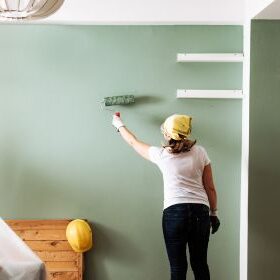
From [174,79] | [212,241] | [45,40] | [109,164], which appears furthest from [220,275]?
[45,40]

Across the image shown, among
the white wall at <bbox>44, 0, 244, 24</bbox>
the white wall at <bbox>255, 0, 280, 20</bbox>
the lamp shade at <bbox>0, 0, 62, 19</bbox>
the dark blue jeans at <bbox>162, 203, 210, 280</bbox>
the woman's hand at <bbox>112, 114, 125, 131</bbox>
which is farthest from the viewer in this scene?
the white wall at <bbox>44, 0, 244, 24</bbox>

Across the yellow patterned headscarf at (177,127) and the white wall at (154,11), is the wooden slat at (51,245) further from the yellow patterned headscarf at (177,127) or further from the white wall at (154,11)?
the white wall at (154,11)

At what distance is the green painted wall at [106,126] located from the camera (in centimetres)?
330

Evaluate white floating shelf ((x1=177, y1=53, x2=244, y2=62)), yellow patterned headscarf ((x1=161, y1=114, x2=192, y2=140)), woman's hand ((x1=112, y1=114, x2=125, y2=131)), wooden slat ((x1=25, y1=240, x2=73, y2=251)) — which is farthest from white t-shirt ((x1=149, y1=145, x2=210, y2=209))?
wooden slat ((x1=25, y1=240, x2=73, y2=251))

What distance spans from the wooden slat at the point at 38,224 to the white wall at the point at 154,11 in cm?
142

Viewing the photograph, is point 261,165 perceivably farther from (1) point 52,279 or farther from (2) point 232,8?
(1) point 52,279

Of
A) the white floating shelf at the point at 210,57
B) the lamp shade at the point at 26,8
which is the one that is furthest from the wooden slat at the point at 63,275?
the lamp shade at the point at 26,8

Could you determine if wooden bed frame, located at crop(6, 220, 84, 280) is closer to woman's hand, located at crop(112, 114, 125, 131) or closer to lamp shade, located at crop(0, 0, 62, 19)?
woman's hand, located at crop(112, 114, 125, 131)

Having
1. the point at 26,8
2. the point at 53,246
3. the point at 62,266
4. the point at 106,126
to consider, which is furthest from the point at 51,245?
the point at 26,8

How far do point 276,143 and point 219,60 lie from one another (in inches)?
27.9

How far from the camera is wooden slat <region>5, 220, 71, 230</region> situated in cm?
326

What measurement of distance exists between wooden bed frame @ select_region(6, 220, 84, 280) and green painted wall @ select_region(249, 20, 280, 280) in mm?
1224

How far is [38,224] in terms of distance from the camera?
10.7 ft

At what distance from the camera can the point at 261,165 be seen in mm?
3170
